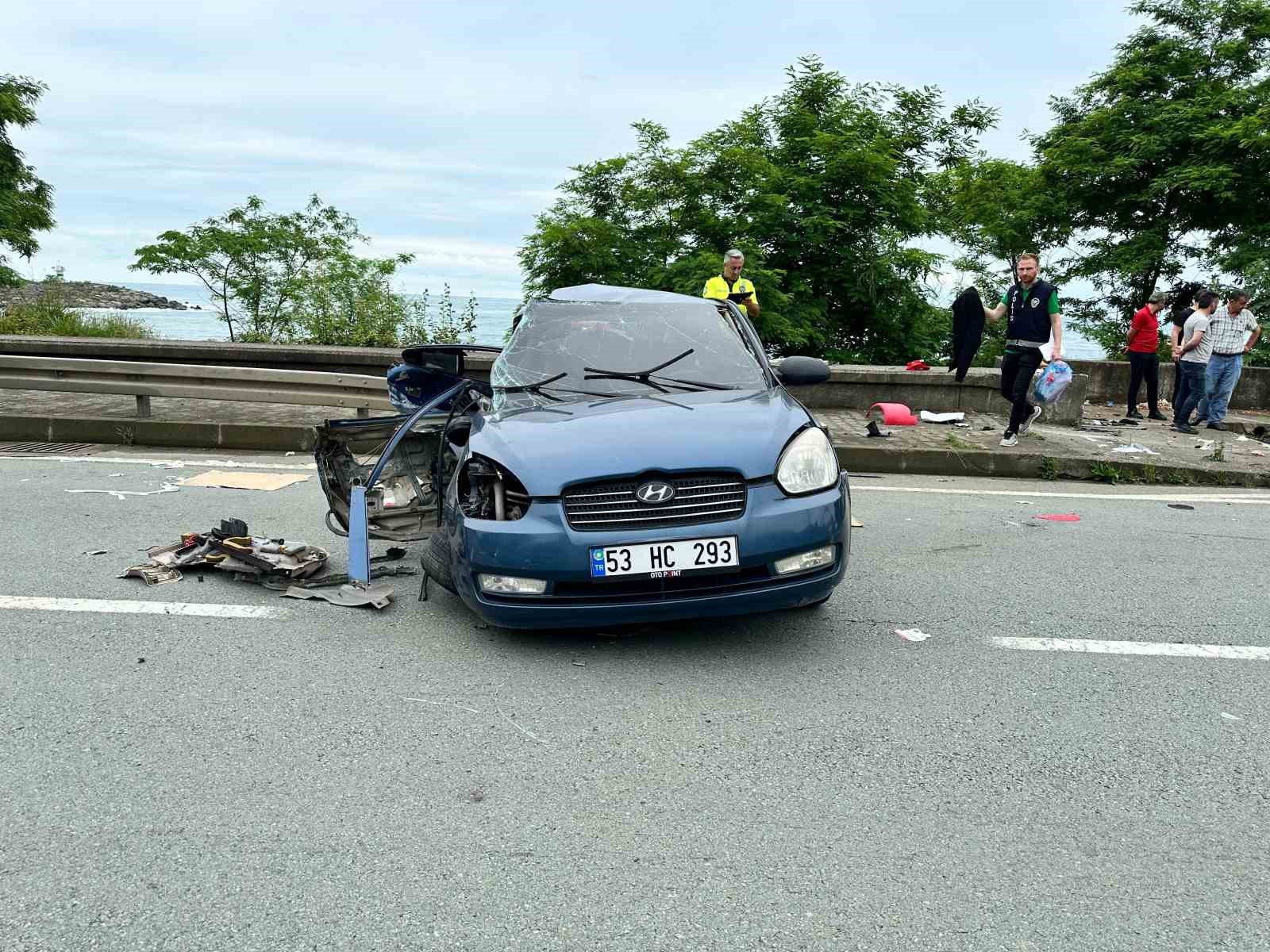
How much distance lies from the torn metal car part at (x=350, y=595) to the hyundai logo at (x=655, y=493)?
1.54 meters

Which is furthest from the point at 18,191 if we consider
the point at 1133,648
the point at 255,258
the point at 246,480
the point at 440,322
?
the point at 1133,648

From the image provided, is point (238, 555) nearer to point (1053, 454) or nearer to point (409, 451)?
point (409, 451)

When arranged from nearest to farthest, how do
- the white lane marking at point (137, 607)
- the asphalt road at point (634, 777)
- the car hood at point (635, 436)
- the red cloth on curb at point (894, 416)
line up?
1. the asphalt road at point (634, 777)
2. the car hood at point (635, 436)
3. the white lane marking at point (137, 607)
4. the red cloth on curb at point (894, 416)

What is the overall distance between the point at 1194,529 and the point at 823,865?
5.48 metres

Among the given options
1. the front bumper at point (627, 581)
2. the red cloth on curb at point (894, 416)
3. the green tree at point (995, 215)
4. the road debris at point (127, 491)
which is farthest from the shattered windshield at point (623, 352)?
the green tree at point (995, 215)

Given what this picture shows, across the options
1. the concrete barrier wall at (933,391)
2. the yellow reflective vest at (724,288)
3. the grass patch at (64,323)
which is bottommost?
the concrete barrier wall at (933,391)

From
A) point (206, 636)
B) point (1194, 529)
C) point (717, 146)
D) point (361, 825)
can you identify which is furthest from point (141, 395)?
point (717, 146)

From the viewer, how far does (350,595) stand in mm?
4863

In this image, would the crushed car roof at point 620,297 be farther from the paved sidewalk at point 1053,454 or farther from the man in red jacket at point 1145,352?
the man in red jacket at point 1145,352

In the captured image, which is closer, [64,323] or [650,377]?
[650,377]

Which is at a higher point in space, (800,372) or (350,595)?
(800,372)

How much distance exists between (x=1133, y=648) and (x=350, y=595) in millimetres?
3563

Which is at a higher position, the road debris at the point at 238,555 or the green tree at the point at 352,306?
the green tree at the point at 352,306

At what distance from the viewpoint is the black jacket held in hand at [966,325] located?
10.9 meters
